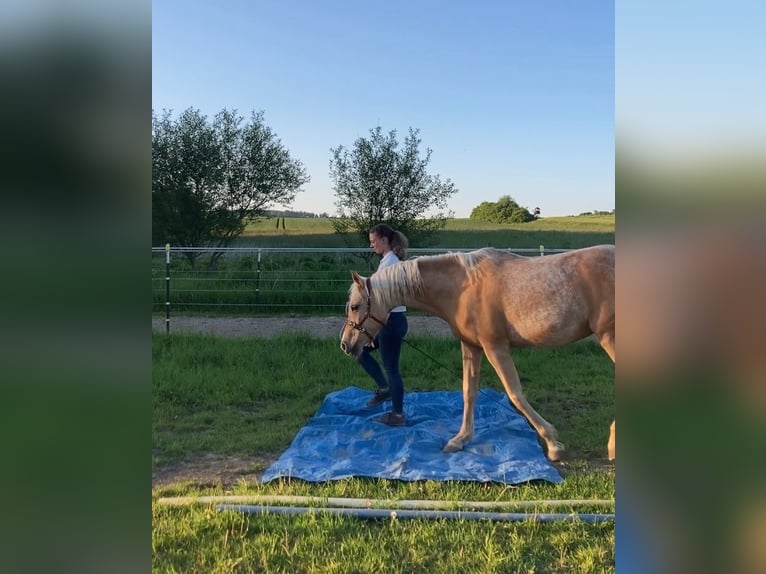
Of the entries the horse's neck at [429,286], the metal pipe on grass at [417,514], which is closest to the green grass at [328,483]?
the metal pipe on grass at [417,514]

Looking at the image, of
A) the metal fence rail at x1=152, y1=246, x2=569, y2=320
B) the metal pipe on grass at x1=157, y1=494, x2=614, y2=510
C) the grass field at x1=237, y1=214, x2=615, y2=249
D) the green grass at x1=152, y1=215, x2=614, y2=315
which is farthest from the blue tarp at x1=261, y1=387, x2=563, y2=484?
the grass field at x1=237, y1=214, x2=615, y2=249

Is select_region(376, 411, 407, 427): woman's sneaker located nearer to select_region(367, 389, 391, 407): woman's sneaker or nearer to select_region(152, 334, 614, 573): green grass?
select_region(367, 389, 391, 407): woman's sneaker

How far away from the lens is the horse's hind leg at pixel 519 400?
156 inches

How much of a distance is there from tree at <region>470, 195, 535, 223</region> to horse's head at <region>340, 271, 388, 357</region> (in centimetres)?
1893

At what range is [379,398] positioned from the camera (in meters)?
5.22

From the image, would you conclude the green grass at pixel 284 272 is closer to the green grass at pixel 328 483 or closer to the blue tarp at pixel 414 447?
the green grass at pixel 328 483

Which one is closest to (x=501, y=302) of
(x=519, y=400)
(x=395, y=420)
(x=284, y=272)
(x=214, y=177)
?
(x=519, y=400)

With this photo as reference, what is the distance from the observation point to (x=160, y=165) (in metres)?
16.0

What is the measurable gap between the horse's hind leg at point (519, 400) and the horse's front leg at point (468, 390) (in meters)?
0.28

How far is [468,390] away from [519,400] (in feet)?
1.45

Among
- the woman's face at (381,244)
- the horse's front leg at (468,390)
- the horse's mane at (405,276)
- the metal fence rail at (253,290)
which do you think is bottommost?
the horse's front leg at (468,390)

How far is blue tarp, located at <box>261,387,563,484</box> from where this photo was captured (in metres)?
3.64

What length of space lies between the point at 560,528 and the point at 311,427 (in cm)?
228

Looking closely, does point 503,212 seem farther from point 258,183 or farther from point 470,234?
point 258,183
